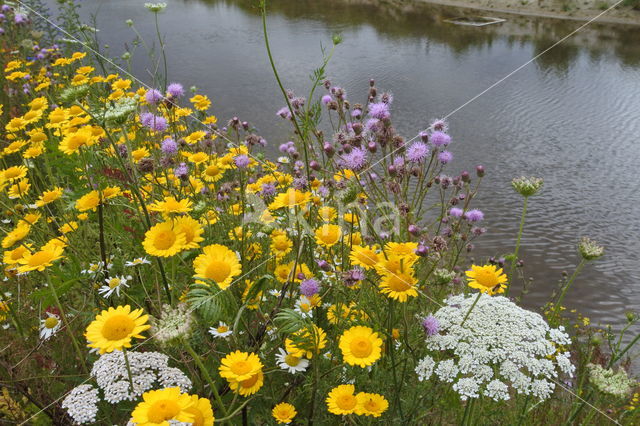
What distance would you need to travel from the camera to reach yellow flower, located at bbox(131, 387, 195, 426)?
0.81 meters

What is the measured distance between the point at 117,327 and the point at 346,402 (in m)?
0.54

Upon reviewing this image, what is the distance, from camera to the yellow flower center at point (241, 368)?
0.98 meters

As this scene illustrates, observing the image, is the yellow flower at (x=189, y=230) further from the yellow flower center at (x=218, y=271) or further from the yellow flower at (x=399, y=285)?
the yellow flower at (x=399, y=285)

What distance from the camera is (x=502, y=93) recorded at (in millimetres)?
A: 5246

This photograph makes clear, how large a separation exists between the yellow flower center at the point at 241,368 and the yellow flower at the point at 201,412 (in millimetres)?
104

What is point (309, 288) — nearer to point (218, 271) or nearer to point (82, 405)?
point (218, 271)

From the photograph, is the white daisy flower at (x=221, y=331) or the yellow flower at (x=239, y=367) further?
the white daisy flower at (x=221, y=331)

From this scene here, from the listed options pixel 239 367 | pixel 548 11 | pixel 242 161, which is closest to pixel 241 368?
pixel 239 367

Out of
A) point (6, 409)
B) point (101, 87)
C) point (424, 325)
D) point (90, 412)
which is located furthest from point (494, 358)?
point (101, 87)

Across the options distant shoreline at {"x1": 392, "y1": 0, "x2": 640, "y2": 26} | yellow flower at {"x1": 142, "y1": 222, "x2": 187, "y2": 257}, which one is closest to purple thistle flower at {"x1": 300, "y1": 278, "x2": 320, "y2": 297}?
yellow flower at {"x1": 142, "y1": 222, "x2": 187, "y2": 257}

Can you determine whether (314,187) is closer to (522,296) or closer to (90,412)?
(90,412)

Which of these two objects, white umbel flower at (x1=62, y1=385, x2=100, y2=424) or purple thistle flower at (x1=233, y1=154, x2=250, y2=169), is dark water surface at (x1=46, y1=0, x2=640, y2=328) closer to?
purple thistle flower at (x1=233, y1=154, x2=250, y2=169)

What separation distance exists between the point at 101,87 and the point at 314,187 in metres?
2.29

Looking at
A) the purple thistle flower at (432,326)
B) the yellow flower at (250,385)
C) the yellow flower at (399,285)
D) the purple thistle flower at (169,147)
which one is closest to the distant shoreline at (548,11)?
the purple thistle flower at (169,147)
